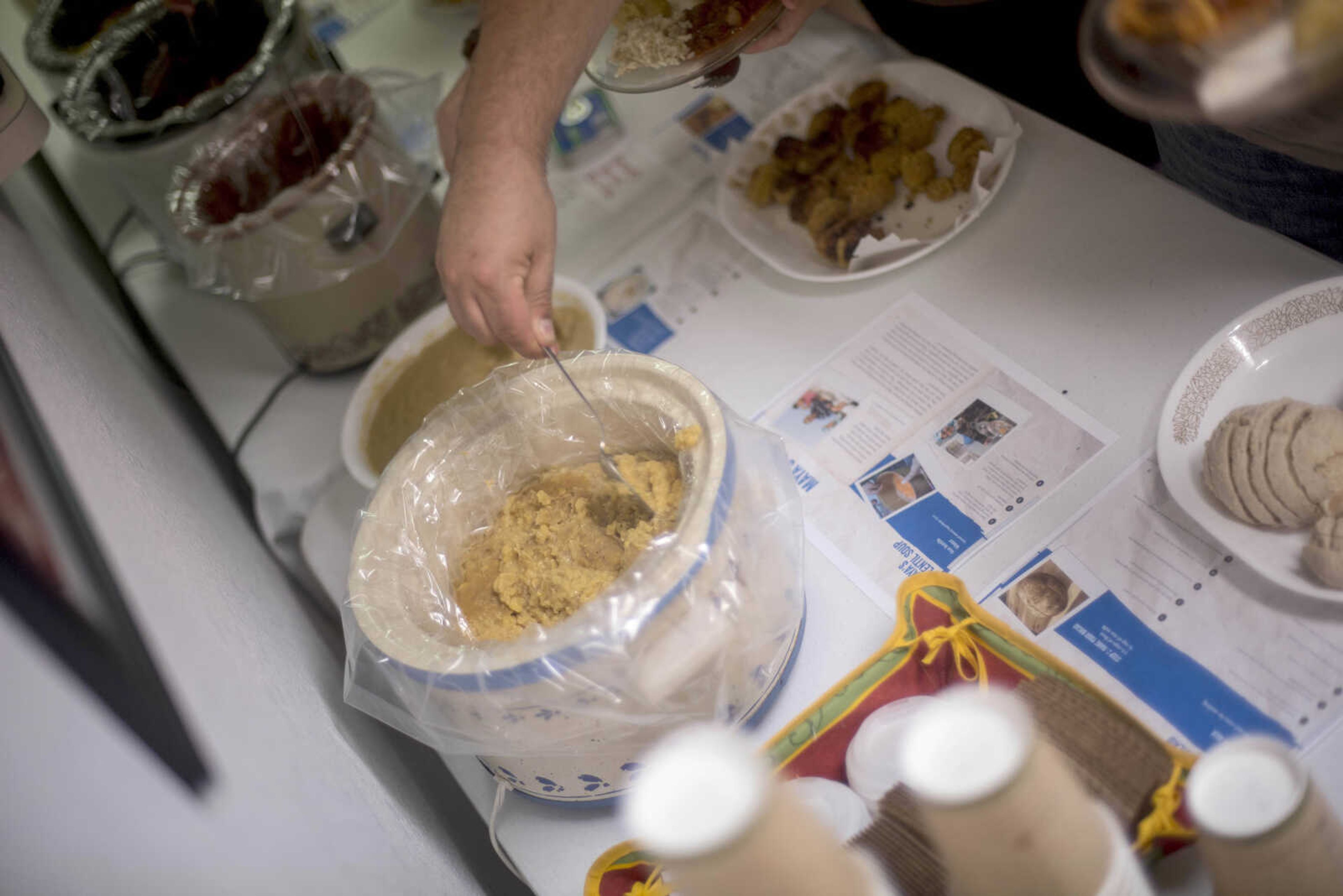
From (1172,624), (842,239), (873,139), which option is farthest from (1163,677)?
(873,139)

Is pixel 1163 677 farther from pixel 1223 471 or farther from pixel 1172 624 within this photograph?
pixel 1223 471

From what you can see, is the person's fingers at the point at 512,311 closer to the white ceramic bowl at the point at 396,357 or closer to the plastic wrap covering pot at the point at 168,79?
the white ceramic bowl at the point at 396,357

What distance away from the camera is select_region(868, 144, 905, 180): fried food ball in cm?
Answer: 95

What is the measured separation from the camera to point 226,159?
1.00 meters

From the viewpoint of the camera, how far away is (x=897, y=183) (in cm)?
97

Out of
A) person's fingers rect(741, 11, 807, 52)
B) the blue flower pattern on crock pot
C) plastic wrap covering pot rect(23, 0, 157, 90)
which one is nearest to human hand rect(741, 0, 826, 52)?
person's fingers rect(741, 11, 807, 52)

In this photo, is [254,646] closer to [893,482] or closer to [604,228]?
[893,482]

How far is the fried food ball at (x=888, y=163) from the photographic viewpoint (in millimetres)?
954

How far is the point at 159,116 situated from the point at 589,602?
919 mm

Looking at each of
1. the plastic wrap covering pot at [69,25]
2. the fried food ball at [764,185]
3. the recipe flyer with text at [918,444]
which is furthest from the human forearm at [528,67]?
the plastic wrap covering pot at [69,25]

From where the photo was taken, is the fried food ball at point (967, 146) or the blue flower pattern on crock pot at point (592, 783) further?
the fried food ball at point (967, 146)

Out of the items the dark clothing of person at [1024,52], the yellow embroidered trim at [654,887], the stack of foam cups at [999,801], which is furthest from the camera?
the dark clothing of person at [1024,52]

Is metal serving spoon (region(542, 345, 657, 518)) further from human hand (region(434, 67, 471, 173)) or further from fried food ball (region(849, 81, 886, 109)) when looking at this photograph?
fried food ball (region(849, 81, 886, 109))

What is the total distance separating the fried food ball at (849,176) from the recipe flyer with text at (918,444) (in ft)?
0.46
